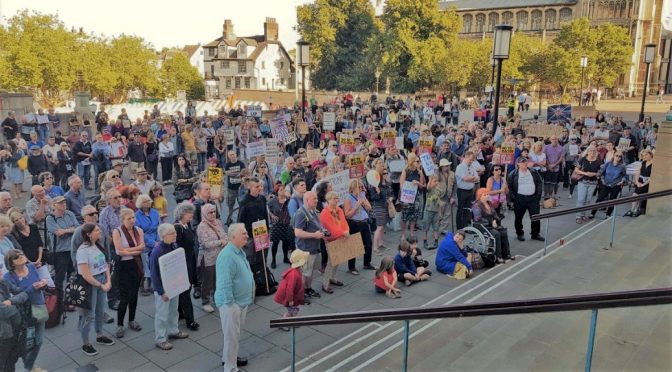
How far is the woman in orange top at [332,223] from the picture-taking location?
849 cm

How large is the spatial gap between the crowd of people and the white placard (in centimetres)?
18

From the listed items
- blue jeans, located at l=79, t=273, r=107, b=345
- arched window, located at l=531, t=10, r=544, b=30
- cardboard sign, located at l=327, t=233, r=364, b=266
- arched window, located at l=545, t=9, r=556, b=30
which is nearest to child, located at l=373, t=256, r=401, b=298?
cardboard sign, located at l=327, t=233, r=364, b=266

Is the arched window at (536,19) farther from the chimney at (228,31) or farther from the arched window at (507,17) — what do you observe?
the chimney at (228,31)

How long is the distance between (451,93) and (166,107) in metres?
32.4

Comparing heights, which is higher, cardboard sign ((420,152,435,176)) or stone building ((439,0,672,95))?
stone building ((439,0,672,95))

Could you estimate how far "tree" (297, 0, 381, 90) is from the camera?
62781 mm

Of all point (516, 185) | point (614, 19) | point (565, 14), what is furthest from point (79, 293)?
point (565, 14)

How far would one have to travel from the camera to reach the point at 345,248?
28.5 ft

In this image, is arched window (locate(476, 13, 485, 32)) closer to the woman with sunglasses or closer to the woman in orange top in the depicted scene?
the woman with sunglasses

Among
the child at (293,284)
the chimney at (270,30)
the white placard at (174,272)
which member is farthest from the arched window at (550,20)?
the white placard at (174,272)

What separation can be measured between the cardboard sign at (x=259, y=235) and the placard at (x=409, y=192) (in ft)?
11.6

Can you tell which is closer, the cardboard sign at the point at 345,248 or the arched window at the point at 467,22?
the cardboard sign at the point at 345,248

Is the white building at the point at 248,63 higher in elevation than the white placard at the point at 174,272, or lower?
higher

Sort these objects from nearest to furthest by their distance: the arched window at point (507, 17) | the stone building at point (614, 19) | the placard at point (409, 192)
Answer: the placard at point (409, 192) < the stone building at point (614, 19) < the arched window at point (507, 17)
